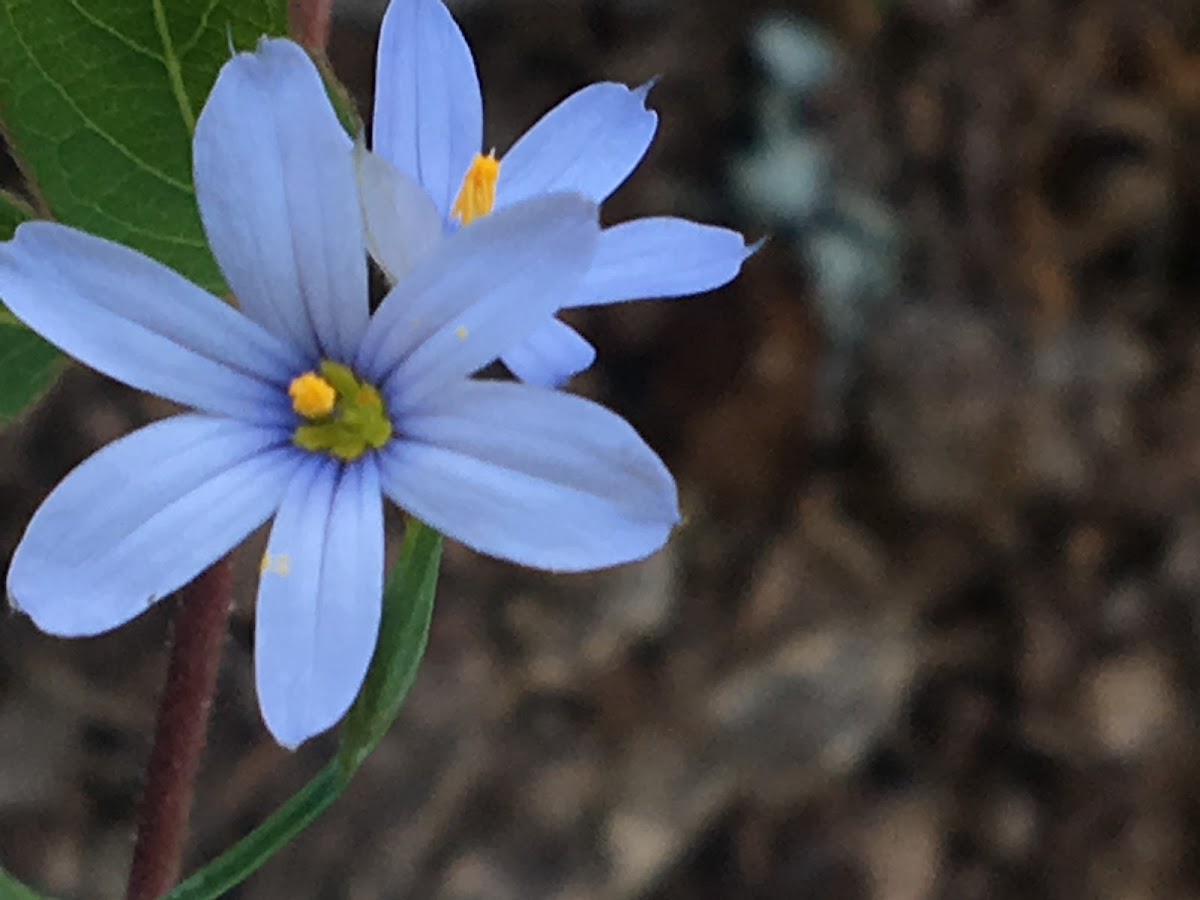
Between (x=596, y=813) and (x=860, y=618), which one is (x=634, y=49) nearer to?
(x=860, y=618)

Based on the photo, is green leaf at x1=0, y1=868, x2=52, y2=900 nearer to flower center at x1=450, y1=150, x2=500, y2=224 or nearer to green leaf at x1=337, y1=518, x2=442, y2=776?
green leaf at x1=337, y1=518, x2=442, y2=776

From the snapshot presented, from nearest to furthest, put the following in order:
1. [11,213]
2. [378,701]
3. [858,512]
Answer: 1. [378,701]
2. [11,213]
3. [858,512]

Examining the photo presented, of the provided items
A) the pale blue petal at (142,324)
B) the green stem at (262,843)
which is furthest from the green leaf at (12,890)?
the pale blue petal at (142,324)

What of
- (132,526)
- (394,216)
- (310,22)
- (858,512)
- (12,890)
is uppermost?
(858,512)

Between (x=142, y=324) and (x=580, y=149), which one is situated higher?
(x=580, y=149)

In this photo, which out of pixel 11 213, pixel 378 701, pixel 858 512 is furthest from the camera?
pixel 858 512

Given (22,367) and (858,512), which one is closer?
(22,367)

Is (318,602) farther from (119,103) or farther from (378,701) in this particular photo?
(119,103)

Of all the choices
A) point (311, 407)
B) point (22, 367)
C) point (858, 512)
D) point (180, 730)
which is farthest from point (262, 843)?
point (858, 512)
